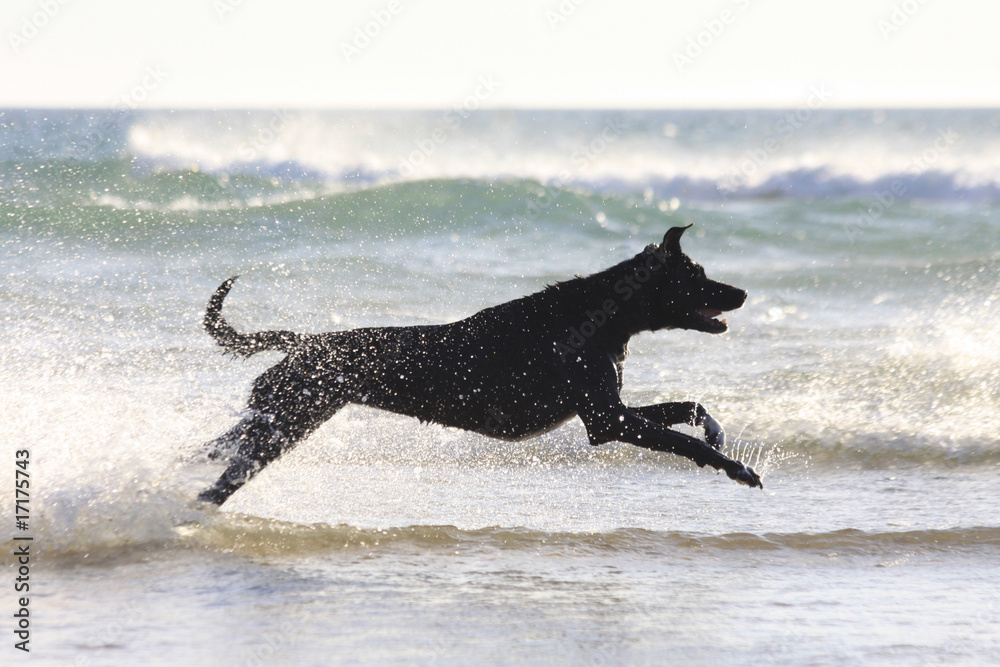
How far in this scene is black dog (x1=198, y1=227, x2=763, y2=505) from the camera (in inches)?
184

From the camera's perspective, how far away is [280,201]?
1619cm

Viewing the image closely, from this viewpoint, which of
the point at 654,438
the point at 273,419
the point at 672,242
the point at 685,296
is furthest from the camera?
the point at 685,296

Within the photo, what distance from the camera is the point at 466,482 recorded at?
19.1ft

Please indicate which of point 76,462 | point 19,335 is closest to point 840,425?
point 76,462

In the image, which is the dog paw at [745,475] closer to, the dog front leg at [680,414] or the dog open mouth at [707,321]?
the dog front leg at [680,414]

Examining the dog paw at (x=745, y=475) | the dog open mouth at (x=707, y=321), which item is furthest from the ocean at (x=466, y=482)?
the dog open mouth at (x=707, y=321)

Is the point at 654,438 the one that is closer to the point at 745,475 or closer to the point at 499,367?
the point at 745,475

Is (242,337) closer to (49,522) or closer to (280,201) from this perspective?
(49,522)

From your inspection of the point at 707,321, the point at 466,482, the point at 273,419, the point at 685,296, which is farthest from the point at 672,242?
the point at 273,419

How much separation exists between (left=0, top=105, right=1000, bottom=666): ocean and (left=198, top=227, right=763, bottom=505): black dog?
486 mm

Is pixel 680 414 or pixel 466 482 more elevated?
pixel 680 414

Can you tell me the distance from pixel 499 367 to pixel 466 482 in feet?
4.26

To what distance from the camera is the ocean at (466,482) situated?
357 centimetres

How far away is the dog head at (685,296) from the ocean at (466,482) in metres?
1.06
